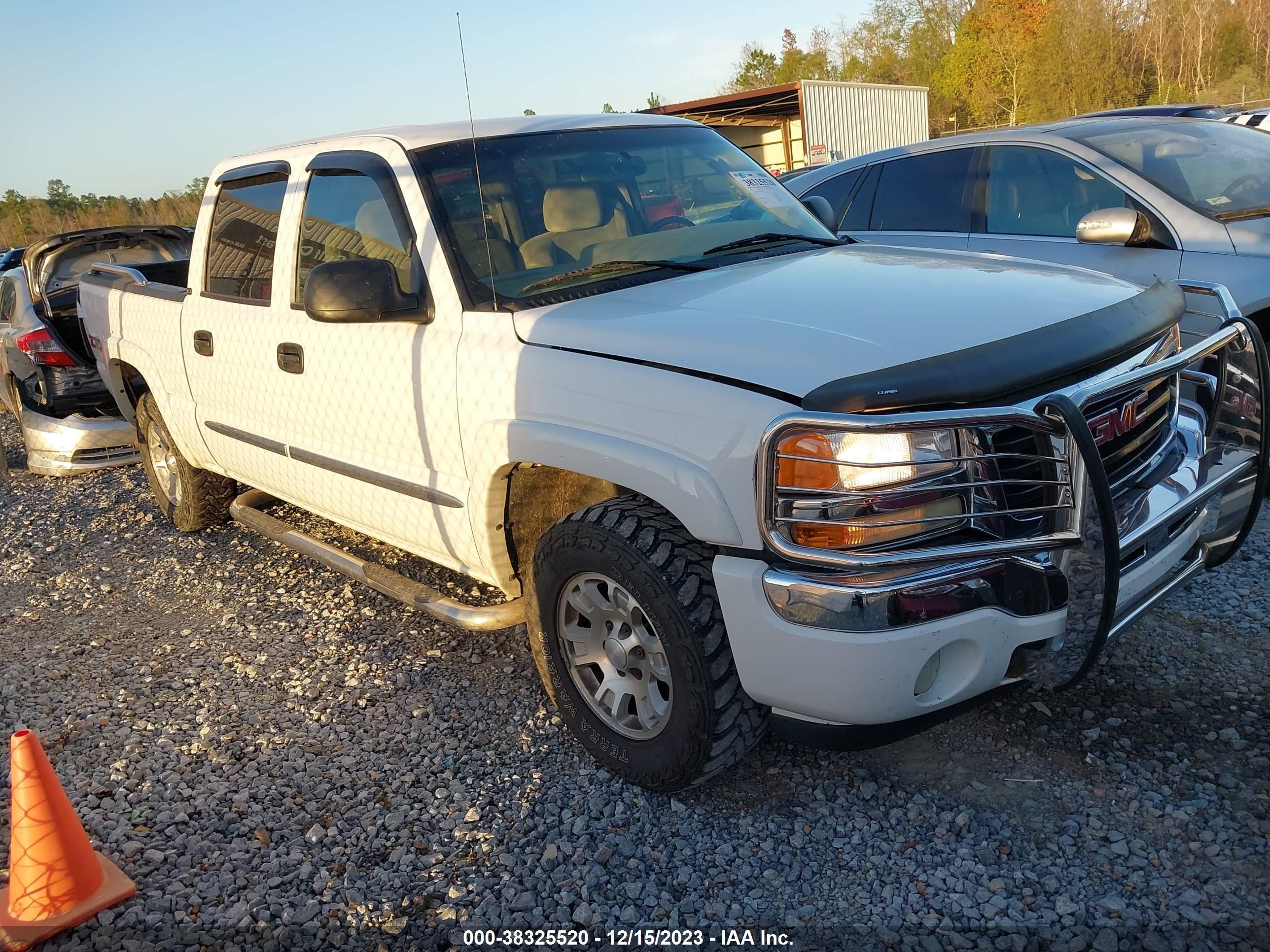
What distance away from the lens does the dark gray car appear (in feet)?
14.8

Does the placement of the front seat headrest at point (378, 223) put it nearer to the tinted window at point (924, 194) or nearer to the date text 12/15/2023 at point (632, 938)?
the date text 12/15/2023 at point (632, 938)

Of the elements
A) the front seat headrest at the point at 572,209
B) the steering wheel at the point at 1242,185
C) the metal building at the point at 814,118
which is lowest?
the steering wheel at the point at 1242,185

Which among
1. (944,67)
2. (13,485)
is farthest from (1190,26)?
(13,485)

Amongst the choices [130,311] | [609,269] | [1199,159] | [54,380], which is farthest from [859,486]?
[54,380]

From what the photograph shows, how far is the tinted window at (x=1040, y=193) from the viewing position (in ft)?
16.2

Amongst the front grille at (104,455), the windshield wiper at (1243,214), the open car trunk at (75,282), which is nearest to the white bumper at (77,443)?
the front grille at (104,455)

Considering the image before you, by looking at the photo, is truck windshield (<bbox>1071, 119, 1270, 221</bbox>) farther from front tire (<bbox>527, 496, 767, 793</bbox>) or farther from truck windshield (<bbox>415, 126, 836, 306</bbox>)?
front tire (<bbox>527, 496, 767, 793</bbox>)

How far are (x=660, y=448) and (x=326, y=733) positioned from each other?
73.0 inches

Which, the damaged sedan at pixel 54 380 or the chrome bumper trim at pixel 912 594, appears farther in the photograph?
the damaged sedan at pixel 54 380

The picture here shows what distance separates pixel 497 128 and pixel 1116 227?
2.77m

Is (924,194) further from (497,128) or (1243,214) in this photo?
(497,128)

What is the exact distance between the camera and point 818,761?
10.2ft

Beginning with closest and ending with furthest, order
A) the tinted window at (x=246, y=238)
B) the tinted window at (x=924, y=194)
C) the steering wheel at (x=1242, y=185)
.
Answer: the tinted window at (x=246, y=238) → the steering wheel at (x=1242, y=185) → the tinted window at (x=924, y=194)

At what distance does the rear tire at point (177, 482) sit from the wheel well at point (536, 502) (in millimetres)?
2807
